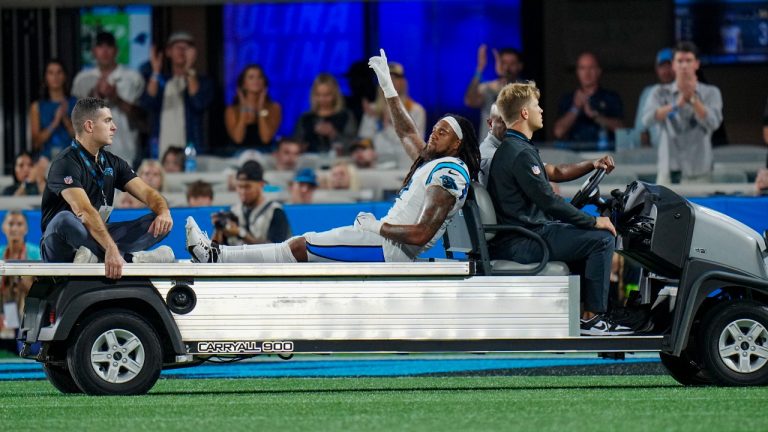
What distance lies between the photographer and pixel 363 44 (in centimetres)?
1730

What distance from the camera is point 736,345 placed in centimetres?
871

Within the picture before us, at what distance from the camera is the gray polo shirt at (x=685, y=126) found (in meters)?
14.7

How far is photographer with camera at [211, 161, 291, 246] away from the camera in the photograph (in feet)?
44.1

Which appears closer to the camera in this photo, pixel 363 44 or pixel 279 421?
pixel 279 421

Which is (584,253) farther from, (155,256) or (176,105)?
(176,105)

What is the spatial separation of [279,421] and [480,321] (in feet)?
5.72

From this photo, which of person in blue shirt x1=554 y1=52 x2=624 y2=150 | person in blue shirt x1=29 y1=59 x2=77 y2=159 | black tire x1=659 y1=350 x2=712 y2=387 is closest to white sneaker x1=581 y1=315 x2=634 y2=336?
black tire x1=659 y1=350 x2=712 y2=387

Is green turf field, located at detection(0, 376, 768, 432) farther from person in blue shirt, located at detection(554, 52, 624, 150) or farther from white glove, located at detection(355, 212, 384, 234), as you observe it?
person in blue shirt, located at detection(554, 52, 624, 150)

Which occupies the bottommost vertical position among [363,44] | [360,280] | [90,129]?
[360,280]

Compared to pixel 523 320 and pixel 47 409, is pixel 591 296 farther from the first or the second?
pixel 47 409

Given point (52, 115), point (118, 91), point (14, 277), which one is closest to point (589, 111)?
point (118, 91)

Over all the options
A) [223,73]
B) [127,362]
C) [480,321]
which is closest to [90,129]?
[127,362]

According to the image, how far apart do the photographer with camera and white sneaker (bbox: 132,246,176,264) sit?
180 inches

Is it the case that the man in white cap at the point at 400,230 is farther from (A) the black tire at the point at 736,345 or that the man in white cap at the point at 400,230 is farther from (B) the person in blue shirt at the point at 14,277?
(B) the person in blue shirt at the point at 14,277
